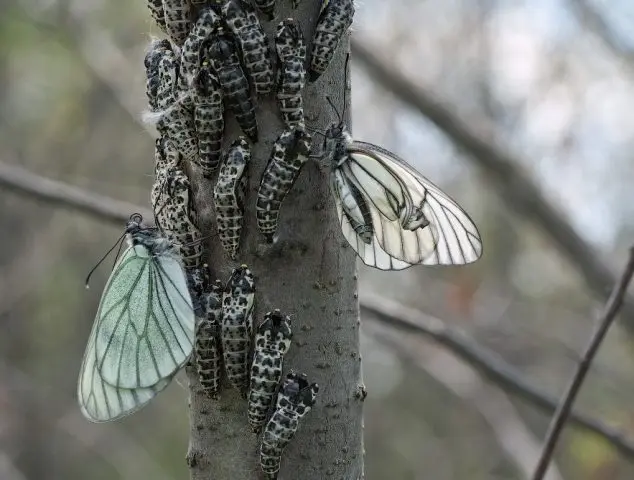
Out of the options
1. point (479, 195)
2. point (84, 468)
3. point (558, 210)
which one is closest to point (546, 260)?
point (479, 195)

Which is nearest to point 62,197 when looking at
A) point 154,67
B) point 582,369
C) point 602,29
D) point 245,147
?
point 154,67

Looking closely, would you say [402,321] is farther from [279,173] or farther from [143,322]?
[279,173]

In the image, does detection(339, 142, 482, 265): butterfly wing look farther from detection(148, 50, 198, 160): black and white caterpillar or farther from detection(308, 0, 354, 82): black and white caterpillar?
detection(148, 50, 198, 160): black and white caterpillar

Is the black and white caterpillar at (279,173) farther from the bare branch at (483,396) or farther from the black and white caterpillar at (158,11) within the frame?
the bare branch at (483,396)

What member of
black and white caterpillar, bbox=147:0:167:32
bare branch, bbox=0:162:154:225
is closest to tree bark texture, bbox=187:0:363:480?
black and white caterpillar, bbox=147:0:167:32

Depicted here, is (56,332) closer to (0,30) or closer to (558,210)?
(0,30)

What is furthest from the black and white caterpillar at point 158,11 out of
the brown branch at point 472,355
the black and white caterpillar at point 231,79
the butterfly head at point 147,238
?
the brown branch at point 472,355

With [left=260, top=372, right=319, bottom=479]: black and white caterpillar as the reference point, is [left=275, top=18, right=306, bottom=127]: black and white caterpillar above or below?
above
